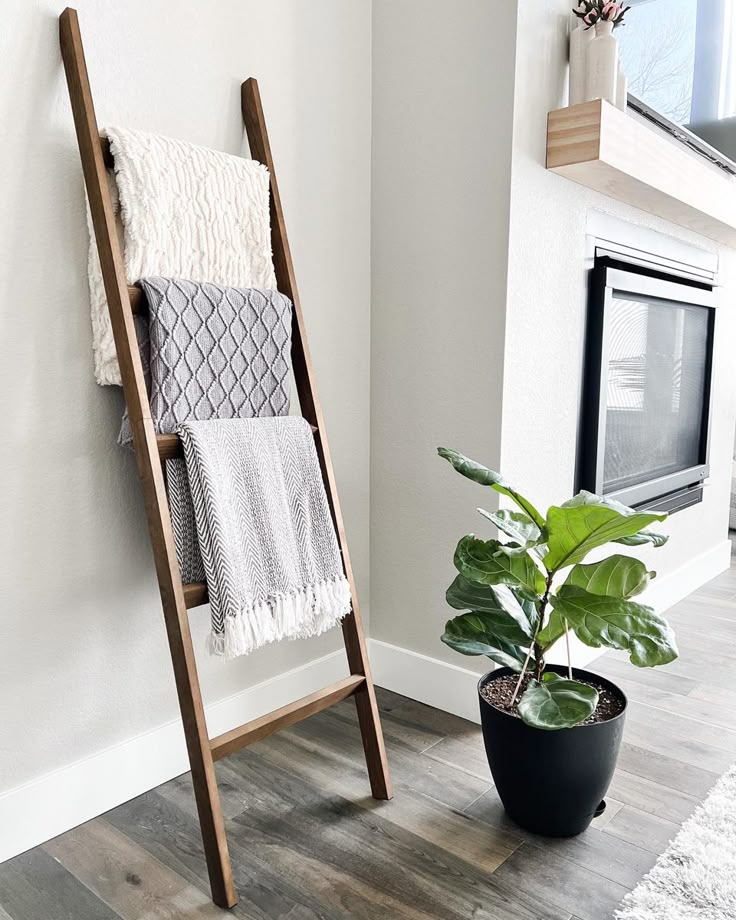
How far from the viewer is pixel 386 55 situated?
189 centimetres

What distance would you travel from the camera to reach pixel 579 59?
186cm

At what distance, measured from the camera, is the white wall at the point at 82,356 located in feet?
4.32

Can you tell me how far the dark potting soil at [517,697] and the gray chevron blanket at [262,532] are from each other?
0.33 metres

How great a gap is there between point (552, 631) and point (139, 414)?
83 centimetres

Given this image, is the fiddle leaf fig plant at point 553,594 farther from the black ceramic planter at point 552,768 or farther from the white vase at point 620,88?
the white vase at point 620,88

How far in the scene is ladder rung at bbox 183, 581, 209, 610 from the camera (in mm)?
1351

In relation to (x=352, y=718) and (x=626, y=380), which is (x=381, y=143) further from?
(x=352, y=718)

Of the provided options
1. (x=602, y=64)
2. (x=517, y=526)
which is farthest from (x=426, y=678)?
(x=602, y=64)

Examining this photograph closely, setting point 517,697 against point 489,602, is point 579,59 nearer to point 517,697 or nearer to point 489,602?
point 489,602

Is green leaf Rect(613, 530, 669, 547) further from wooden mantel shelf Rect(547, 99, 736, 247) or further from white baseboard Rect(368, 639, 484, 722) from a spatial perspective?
wooden mantel shelf Rect(547, 99, 736, 247)

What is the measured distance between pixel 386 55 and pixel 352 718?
1.60 m

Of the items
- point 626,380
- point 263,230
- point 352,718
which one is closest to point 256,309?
point 263,230

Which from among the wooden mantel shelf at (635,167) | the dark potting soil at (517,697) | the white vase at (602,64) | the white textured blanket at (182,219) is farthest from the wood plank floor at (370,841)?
the white vase at (602,64)

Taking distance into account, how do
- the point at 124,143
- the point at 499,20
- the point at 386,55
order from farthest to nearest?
the point at 386,55, the point at 499,20, the point at 124,143
